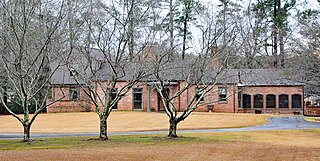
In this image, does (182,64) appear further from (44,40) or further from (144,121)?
(144,121)

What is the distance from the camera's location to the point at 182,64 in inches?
941

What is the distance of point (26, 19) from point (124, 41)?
4.37 metres

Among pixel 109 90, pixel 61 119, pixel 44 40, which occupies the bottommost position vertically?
pixel 61 119

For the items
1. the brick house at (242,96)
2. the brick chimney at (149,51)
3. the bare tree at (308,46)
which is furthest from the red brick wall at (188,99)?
the brick chimney at (149,51)

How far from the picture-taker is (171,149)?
16.4 metres

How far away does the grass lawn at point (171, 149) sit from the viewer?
14.3 m

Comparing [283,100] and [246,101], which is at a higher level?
[283,100]

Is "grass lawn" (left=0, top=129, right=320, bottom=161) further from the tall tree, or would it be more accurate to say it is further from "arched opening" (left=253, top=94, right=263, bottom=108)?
the tall tree

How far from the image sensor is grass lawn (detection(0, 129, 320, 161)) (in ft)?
47.0

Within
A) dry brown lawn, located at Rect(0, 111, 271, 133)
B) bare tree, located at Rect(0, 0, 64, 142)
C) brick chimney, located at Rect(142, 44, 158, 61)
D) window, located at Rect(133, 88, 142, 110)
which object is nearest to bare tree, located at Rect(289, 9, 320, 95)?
dry brown lawn, located at Rect(0, 111, 271, 133)

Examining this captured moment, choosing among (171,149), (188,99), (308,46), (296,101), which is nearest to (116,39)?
(171,149)

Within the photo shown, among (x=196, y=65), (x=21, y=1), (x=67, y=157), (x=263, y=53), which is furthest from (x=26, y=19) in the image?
(x=263, y=53)

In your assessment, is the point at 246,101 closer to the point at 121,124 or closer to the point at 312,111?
the point at 312,111

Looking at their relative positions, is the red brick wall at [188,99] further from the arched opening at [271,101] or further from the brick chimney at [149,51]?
the brick chimney at [149,51]
